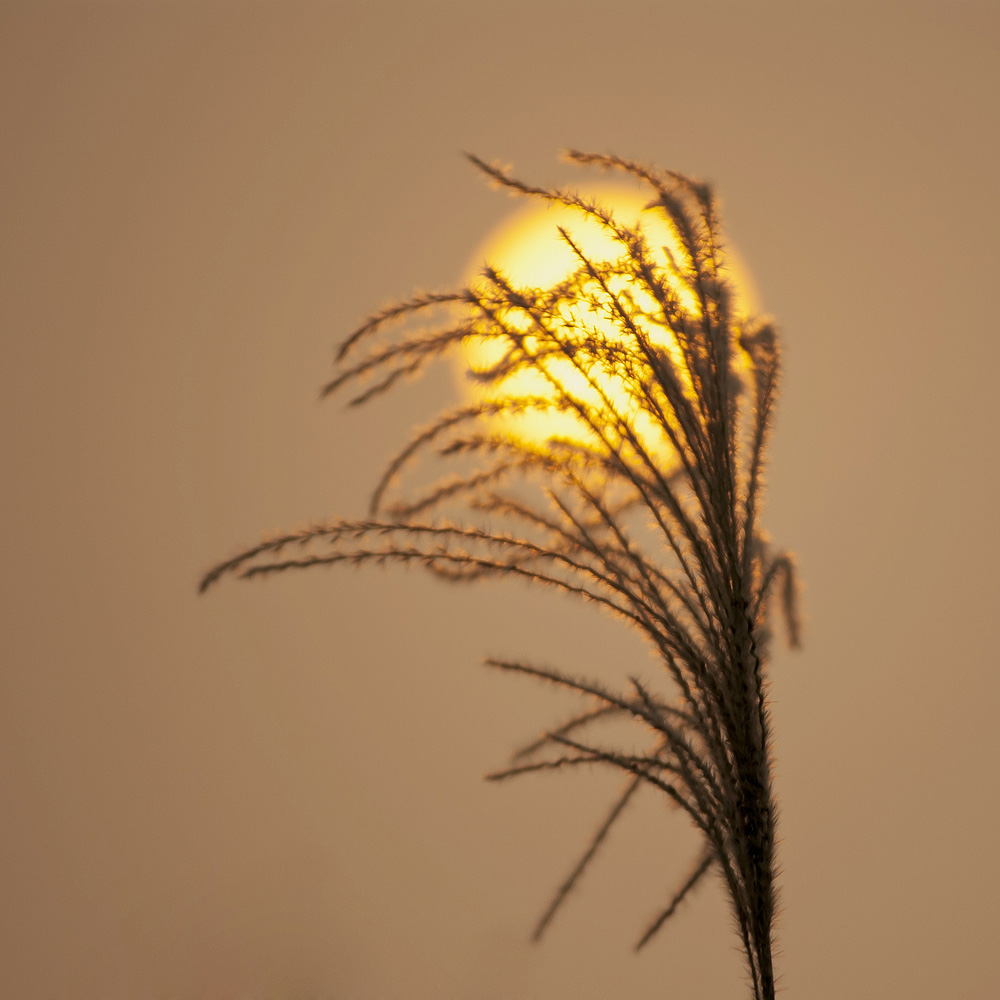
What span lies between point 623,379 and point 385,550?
41 cm

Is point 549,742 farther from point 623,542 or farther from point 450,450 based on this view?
point 450,450

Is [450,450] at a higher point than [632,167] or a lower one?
lower

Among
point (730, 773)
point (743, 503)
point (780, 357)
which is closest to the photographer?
point (730, 773)

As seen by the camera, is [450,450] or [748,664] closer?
[748,664]

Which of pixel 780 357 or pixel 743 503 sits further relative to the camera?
pixel 780 357

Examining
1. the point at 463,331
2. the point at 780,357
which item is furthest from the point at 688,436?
the point at 463,331

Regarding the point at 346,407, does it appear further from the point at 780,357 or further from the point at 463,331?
the point at 780,357

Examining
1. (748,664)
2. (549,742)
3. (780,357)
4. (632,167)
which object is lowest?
(549,742)

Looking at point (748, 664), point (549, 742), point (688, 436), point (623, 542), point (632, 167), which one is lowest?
point (549, 742)

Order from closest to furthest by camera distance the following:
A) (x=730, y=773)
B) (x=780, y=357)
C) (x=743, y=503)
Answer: (x=730, y=773)
(x=743, y=503)
(x=780, y=357)

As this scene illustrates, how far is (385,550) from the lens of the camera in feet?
3.77

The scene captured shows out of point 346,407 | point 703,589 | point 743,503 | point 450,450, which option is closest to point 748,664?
point 703,589

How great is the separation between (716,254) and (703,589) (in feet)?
1.56

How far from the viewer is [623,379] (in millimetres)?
1208
